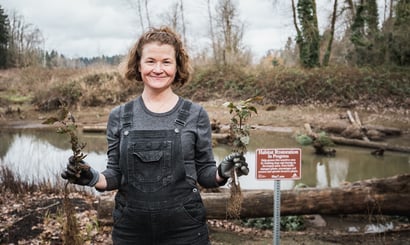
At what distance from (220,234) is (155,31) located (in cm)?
406

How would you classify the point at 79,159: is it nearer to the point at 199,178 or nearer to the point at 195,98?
the point at 199,178

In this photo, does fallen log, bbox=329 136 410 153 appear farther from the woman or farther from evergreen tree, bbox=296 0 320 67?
the woman

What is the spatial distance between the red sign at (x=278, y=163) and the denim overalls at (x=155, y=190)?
1425 millimetres

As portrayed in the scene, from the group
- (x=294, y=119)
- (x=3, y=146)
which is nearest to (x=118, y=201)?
(x=3, y=146)

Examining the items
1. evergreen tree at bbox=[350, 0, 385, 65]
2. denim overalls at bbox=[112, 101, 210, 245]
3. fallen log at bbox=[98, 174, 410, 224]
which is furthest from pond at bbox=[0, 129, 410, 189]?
evergreen tree at bbox=[350, 0, 385, 65]

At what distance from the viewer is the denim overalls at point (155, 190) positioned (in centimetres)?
206

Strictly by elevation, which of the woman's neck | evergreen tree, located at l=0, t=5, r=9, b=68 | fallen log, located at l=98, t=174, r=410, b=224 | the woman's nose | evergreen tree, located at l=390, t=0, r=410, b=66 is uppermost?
evergreen tree, located at l=0, t=5, r=9, b=68

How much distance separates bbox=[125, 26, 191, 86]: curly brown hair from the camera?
2.18 metres

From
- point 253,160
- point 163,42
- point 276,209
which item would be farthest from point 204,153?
point 253,160

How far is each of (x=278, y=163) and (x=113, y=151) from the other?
1.73 meters

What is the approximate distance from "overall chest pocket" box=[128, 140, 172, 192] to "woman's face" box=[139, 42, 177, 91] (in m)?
0.32

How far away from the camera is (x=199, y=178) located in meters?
2.25

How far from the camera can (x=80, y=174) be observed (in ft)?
6.75

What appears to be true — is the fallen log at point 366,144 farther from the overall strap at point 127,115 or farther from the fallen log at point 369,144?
the overall strap at point 127,115
